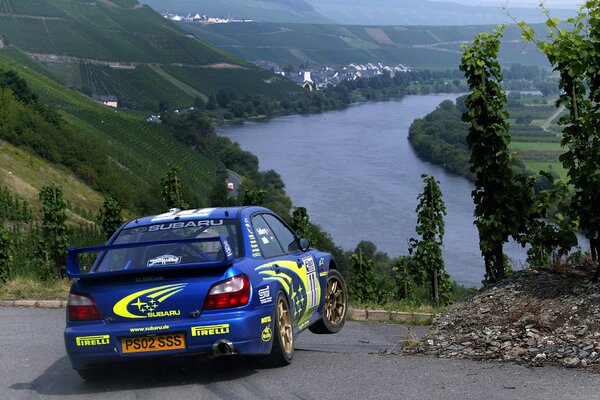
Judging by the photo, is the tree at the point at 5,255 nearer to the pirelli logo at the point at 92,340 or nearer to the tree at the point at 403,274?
the tree at the point at 403,274

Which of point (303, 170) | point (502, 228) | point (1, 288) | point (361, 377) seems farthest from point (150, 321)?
point (303, 170)

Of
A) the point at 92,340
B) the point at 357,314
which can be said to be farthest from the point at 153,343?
the point at 357,314

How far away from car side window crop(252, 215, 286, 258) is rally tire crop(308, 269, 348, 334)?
150 centimetres

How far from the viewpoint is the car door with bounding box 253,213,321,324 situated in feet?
32.7

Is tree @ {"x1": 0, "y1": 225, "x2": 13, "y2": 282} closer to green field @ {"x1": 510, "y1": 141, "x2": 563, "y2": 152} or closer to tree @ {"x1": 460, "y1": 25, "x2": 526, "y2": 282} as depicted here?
tree @ {"x1": 460, "y1": 25, "x2": 526, "y2": 282}

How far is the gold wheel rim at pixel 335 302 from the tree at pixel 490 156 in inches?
193

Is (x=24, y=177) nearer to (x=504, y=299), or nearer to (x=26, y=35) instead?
(x=504, y=299)

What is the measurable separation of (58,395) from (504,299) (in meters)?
4.81

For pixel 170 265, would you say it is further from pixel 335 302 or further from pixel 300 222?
pixel 300 222

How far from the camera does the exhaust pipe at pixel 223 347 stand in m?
8.70

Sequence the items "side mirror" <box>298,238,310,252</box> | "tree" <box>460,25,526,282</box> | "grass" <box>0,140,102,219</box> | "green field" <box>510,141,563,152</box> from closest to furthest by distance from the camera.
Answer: "side mirror" <box>298,238,310,252</box> < "tree" <box>460,25,526,282</box> < "grass" <box>0,140,102,219</box> < "green field" <box>510,141,563,152</box>

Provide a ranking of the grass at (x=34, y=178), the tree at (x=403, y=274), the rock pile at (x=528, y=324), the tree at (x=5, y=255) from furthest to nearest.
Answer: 1. the grass at (x=34, y=178)
2. the tree at (x=403, y=274)
3. the tree at (x=5, y=255)
4. the rock pile at (x=528, y=324)

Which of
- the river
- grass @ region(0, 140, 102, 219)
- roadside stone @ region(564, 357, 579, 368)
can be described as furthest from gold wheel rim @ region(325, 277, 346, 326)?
grass @ region(0, 140, 102, 219)

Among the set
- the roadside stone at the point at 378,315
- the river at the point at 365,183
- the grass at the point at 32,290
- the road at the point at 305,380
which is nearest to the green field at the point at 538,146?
the river at the point at 365,183
